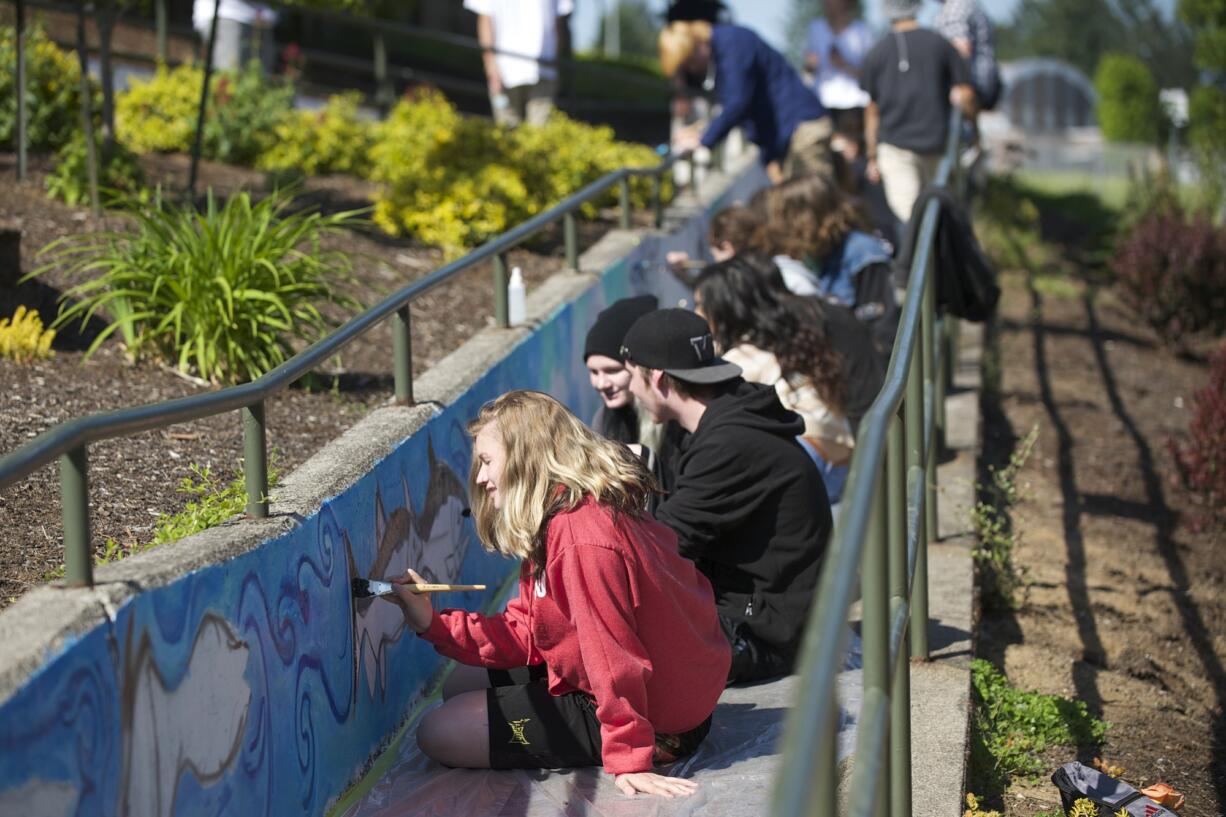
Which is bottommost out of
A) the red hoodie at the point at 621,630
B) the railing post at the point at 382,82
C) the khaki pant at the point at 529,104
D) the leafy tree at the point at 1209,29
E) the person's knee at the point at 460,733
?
the person's knee at the point at 460,733

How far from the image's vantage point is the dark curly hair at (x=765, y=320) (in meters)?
5.36

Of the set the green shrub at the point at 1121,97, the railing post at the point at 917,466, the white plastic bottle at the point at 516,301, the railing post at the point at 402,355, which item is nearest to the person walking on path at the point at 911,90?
the white plastic bottle at the point at 516,301

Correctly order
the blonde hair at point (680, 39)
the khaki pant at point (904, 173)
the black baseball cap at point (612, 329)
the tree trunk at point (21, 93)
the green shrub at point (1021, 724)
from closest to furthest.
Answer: the green shrub at point (1021, 724), the black baseball cap at point (612, 329), the tree trunk at point (21, 93), the khaki pant at point (904, 173), the blonde hair at point (680, 39)

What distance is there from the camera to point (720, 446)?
164 inches

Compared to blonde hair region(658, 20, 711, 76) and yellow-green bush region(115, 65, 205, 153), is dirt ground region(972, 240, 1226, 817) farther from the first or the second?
yellow-green bush region(115, 65, 205, 153)

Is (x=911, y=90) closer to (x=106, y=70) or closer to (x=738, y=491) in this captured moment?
(x=106, y=70)

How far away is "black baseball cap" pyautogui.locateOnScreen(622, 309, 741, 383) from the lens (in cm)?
424

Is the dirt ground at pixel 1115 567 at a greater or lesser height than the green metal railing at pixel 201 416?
lesser

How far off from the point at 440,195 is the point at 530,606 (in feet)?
15.8

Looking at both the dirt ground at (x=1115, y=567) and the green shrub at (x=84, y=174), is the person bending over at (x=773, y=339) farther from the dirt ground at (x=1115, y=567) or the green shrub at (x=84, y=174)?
the green shrub at (x=84, y=174)

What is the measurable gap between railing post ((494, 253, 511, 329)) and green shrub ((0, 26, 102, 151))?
12.2ft

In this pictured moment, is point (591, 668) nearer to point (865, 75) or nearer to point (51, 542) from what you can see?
point (51, 542)

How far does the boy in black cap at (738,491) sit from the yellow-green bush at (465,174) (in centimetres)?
385

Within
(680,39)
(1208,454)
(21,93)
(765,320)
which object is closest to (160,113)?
(21,93)
